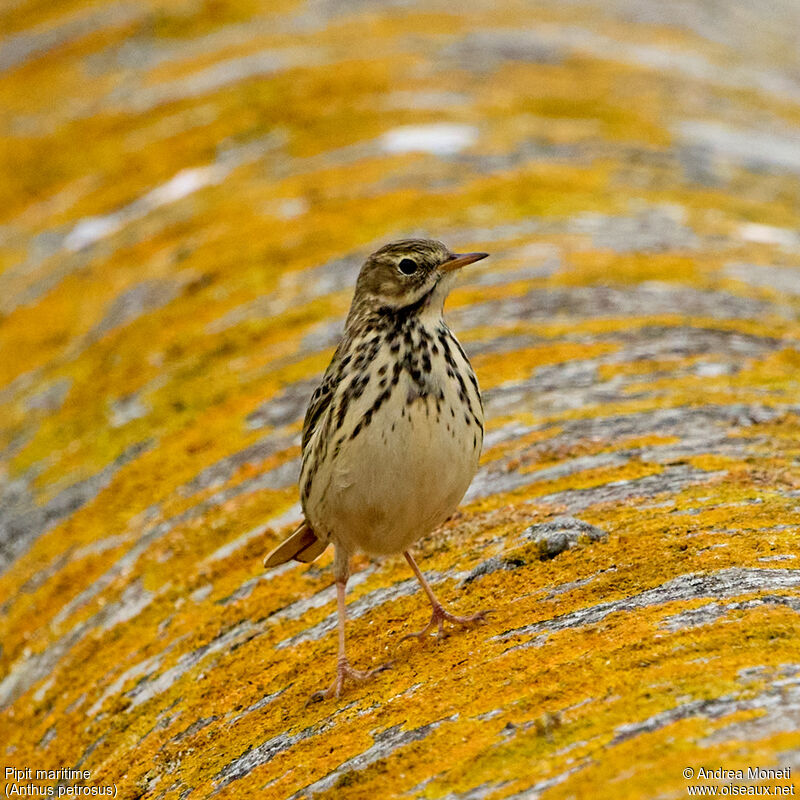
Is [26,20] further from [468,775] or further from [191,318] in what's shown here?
[468,775]

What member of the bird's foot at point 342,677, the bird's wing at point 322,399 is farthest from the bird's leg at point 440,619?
the bird's wing at point 322,399

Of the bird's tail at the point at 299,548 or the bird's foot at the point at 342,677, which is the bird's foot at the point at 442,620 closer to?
the bird's foot at the point at 342,677

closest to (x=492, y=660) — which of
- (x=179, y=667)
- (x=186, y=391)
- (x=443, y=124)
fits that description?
(x=179, y=667)

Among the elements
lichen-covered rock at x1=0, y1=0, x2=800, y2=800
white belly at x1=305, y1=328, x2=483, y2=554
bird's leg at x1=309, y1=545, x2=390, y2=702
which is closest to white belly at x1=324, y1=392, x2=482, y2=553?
white belly at x1=305, y1=328, x2=483, y2=554

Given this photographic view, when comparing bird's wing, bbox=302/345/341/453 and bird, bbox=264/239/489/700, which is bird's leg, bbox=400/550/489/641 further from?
bird's wing, bbox=302/345/341/453

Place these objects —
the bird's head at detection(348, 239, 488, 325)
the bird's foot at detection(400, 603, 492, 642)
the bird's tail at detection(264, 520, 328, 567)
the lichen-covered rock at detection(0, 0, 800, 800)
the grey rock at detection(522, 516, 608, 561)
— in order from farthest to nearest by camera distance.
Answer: the bird's tail at detection(264, 520, 328, 567)
the bird's head at detection(348, 239, 488, 325)
the grey rock at detection(522, 516, 608, 561)
the bird's foot at detection(400, 603, 492, 642)
the lichen-covered rock at detection(0, 0, 800, 800)

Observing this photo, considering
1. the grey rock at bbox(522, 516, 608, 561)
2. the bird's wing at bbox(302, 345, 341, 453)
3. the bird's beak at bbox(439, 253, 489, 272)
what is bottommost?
the grey rock at bbox(522, 516, 608, 561)
